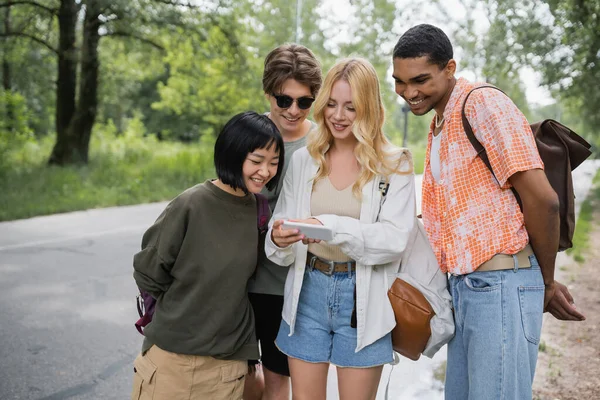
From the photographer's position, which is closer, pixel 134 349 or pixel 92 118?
pixel 134 349

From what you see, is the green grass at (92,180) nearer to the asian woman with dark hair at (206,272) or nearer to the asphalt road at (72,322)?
the asphalt road at (72,322)

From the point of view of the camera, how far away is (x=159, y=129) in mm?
41875

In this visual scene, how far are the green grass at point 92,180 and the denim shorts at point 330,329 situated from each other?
27.5 feet

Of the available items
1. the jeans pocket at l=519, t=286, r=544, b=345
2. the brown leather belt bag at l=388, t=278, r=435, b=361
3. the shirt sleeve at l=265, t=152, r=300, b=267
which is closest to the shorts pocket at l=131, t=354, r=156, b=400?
the shirt sleeve at l=265, t=152, r=300, b=267

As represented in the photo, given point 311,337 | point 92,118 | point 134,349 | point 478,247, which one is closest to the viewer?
point 478,247

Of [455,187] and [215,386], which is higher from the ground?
[455,187]

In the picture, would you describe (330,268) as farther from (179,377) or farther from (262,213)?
(179,377)

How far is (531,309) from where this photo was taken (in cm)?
210

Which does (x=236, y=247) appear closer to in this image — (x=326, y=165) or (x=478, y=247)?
(x=326, y=165)

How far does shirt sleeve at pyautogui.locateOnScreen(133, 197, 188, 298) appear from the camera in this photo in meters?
2.33

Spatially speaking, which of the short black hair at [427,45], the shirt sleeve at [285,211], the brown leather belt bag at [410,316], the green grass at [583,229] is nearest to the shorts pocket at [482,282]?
the brown leather belt bag at [410,316]

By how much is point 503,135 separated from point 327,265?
2.91 feet

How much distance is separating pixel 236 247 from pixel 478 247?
3.35ft

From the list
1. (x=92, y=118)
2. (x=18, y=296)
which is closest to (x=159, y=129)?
(x=92, y=118)
